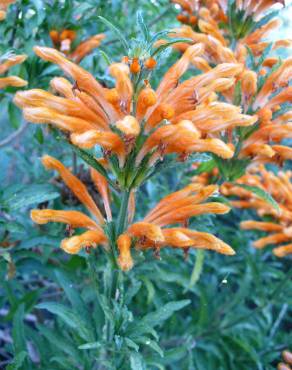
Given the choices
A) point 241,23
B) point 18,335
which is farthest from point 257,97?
point 18,335

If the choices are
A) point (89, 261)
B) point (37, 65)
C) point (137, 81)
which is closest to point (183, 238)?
point (89, 261)

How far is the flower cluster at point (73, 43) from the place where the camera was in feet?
9.39

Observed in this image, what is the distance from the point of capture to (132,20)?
421 centimetres

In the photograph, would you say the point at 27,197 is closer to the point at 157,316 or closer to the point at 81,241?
the point at 81,241

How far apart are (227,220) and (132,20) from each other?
2.03 meters

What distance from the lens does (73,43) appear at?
299 centimetres

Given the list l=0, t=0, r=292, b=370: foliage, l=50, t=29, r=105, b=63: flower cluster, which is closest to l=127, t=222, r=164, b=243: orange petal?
l=0, t=0, r=292, b=370: foliage

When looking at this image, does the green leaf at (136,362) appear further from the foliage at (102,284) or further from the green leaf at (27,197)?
the green leaf at (27,197)

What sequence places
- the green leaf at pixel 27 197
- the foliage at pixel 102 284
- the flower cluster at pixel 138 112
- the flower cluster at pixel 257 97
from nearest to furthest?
the flower cluster at pixel 138 112
the foliage at pixel 102 284
the green leaf at pixel 27 197
the flower cluster at pixel 257 97

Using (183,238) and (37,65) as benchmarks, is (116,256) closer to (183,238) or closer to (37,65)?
(183,238)

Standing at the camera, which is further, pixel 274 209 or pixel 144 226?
pixel 274 209

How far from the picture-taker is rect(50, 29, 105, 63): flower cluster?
113 inches

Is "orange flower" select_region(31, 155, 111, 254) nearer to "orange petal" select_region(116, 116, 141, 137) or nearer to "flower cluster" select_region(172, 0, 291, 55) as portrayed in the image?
"orange petal" select_region(116, 116, 141, 137)

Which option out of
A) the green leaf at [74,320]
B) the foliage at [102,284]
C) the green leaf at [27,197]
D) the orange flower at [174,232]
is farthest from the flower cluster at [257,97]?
the green leaf at [74,320]
